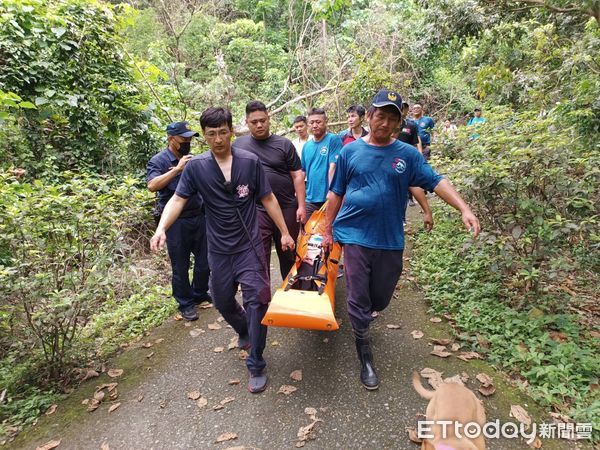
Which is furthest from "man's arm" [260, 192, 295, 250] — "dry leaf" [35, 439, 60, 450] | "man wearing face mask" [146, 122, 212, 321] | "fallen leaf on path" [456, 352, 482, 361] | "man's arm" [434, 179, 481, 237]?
"dry leaf" [35, 439, 60, 450]

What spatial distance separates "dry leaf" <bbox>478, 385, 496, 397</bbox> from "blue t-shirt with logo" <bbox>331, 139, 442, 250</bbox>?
1.28 metres

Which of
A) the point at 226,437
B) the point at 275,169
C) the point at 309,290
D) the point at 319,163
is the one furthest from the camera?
the point at 319,163

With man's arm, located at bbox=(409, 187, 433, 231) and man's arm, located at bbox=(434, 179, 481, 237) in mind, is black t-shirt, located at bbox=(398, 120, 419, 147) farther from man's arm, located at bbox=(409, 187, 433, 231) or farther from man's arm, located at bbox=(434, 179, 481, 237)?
man's arm, located at bbox=(434, 179, 481, 237)

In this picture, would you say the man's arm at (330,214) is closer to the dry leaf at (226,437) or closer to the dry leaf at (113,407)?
the dry leaf at (226,437)

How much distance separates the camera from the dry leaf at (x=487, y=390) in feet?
9.00

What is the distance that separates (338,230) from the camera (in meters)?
3.04

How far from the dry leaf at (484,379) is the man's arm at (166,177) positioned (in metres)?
3.40

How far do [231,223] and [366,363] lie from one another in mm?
1648

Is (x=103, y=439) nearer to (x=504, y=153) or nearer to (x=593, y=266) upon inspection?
(x=504, y=153)

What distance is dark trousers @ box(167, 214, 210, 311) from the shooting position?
13.3 ft

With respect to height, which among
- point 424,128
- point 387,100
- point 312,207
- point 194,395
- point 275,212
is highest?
point 424,128

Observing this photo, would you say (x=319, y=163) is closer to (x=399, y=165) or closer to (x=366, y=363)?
(x=399, y=165)

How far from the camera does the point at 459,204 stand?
2.71 metres

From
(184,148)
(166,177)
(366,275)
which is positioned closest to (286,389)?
(366,275)
